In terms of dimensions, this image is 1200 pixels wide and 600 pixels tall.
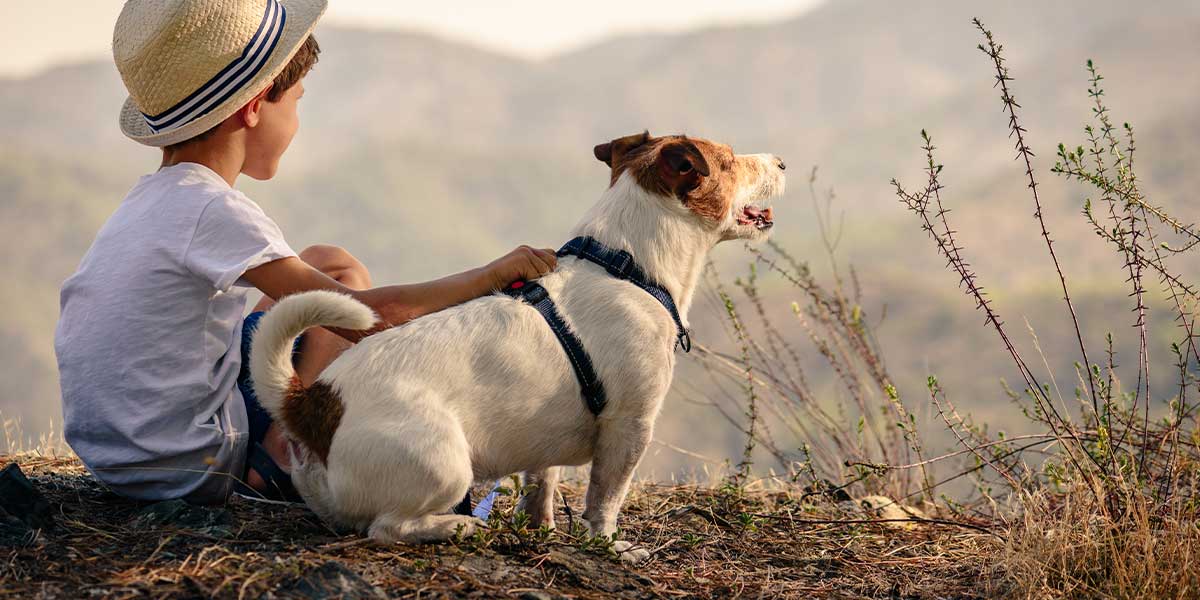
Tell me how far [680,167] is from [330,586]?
187 centimetres

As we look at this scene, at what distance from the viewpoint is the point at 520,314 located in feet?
10.9

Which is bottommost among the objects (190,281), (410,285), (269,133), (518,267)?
(190,281)

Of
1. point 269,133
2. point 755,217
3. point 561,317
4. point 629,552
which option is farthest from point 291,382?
point 755,217

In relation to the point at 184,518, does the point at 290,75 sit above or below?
above

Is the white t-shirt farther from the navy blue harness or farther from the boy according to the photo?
the navy blue harness

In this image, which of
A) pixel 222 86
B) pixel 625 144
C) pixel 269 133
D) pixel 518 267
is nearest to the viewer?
pixel 222 86

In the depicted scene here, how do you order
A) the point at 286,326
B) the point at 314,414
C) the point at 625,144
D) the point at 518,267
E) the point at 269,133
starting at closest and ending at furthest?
1. the point at 286,326
2. the point at 314,414
3. the point at 518,267
4. the point at 269,133
5. the point at 625,144

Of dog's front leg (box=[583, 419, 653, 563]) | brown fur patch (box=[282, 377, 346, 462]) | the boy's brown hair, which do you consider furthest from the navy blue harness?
the boy's brown hair

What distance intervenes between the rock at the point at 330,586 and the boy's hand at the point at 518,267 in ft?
3.53

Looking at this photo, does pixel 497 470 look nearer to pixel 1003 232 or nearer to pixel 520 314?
pixel 520 314

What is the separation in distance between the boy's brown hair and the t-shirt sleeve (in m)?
0.38

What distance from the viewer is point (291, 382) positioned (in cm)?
314

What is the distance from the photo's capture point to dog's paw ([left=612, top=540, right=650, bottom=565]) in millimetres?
3441

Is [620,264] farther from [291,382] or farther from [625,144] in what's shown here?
[291,382]
